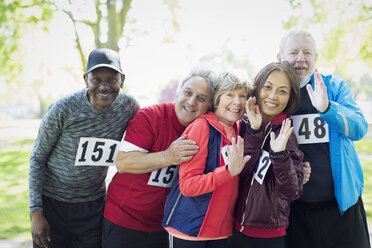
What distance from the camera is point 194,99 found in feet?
7.47

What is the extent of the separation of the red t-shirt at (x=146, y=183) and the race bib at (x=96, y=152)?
217 millimetres

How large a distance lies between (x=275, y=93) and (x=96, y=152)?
152cm

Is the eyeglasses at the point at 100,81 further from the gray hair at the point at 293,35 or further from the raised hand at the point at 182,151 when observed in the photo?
the gray hair at the point at 293,35

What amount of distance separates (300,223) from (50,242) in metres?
2.17

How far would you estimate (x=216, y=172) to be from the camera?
6.14ft

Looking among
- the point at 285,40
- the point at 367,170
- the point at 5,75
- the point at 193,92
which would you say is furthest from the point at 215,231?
the point at 5,75

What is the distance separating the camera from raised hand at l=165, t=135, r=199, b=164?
1.98m

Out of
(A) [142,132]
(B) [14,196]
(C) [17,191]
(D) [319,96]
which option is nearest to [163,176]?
(A) [142,132]

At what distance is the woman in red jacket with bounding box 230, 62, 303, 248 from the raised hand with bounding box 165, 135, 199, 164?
0.39 m

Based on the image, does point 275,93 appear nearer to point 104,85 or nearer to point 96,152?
point 104,85

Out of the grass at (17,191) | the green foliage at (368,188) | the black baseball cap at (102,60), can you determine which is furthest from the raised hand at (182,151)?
the green foliage at (368,188)

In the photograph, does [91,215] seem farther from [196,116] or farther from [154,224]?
[196,116]

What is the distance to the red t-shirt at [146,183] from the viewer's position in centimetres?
231

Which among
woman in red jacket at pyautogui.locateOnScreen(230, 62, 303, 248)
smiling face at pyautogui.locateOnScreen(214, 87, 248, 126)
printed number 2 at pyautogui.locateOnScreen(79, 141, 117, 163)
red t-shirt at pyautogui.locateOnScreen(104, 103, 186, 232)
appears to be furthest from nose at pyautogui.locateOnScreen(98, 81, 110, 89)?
woman in red jacket at pyautogui.locateOnScreen(230, 62, 303, 248)
